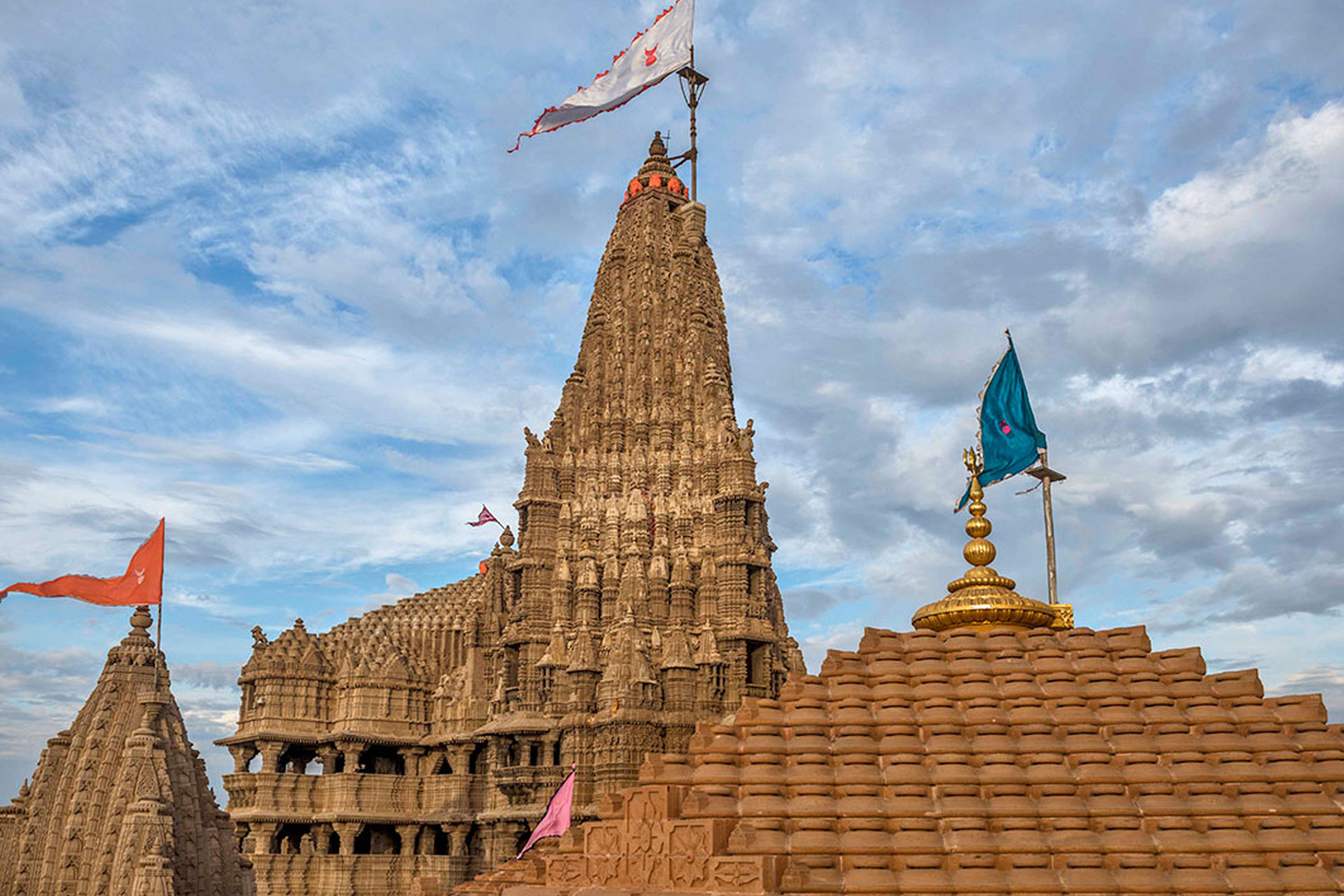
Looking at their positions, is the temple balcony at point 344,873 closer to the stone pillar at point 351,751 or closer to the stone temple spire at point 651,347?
the stone pillar at point 351,751

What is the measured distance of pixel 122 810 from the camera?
23.3m

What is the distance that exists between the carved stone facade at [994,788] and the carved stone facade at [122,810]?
10.1 m

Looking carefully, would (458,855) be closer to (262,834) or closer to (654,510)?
(262,834)

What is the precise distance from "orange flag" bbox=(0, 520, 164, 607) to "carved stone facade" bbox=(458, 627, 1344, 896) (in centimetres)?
1626

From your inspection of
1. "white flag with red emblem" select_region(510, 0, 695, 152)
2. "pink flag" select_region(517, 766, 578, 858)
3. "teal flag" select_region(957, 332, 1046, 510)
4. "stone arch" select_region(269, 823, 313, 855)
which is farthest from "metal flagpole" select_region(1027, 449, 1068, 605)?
"stone arch" select_region(269, 823, 313, 855)

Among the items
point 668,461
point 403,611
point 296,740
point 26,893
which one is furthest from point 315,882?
point 26,893

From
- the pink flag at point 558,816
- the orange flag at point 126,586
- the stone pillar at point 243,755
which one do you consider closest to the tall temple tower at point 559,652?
the stone pillar at point 243,755

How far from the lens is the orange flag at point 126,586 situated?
2872 cm

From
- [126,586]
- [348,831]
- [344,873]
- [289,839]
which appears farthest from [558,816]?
[289,839]

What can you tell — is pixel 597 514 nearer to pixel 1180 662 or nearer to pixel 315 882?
→ pixel 315 882

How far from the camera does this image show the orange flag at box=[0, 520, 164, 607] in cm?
2872

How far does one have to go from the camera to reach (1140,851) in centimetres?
1409

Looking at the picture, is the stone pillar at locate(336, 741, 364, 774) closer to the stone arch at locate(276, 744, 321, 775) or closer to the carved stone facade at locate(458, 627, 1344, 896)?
the stone arch at locate(276, 744, 321, 775)

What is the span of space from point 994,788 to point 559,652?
35557mm
